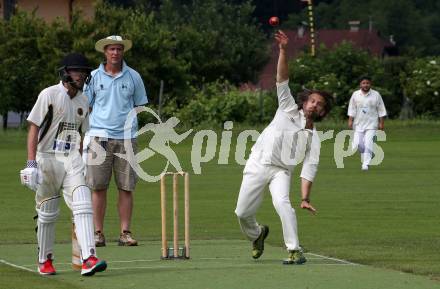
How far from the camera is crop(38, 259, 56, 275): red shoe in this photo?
13203 millimetres

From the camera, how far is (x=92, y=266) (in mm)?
12812

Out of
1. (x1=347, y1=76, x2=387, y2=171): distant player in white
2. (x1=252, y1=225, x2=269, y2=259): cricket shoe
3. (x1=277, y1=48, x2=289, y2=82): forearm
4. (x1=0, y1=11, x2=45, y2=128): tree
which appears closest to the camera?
(x1=277, y1=48, x2=289, y2=82): forearm

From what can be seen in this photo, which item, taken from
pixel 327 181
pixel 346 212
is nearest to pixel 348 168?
pixel 327 181

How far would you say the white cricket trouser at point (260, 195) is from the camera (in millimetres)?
13883

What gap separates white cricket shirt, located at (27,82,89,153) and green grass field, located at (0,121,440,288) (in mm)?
1190

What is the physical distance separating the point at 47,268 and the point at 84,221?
24.8 inches

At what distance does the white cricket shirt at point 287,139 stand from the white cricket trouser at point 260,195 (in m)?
0.09

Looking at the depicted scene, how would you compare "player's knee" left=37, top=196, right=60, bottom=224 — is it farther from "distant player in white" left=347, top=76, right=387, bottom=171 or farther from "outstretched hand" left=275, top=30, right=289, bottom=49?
"distant player in white" left=347, top=76, right=387, bottom=171

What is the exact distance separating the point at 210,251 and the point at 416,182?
1170 centimetres

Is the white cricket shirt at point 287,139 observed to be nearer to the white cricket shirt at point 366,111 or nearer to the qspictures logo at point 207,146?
the qspictures logo at point 207,146

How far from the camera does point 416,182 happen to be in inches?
1045

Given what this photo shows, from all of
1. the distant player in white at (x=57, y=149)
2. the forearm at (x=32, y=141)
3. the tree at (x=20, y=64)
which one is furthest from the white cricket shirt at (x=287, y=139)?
the tree at (x=20, y=64)

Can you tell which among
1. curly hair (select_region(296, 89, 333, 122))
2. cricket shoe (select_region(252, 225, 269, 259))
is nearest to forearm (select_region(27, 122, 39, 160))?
cricket shoe (select_region(252, 225, 269, 259))

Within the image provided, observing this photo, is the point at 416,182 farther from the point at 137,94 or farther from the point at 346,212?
the point at 137,94
